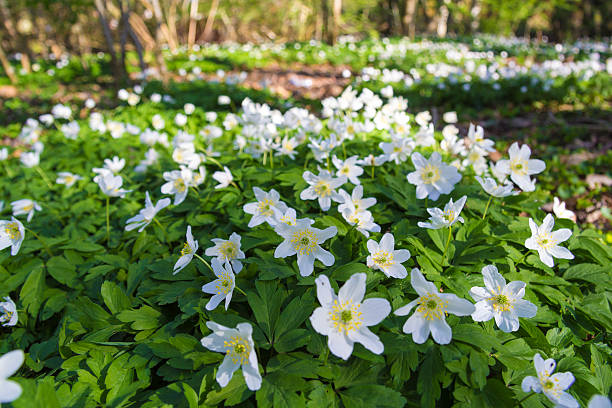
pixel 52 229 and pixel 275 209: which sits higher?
pixel 275 209

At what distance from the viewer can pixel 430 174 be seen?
1922 millimetres

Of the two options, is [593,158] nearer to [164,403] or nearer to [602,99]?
[602,99]

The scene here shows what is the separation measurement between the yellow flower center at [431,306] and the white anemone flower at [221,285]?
0.71m

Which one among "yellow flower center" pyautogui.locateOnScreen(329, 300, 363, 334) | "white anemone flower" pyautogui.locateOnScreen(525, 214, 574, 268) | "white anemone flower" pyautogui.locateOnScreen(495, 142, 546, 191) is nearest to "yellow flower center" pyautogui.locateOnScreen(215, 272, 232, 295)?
"yellow flower center" pyautogui.locateOnScreen(329, 300, 363, 334)

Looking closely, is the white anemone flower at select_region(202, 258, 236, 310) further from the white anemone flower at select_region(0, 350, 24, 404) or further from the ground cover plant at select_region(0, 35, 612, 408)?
the white anemone flower at select_region(0, 350, 24, 404)

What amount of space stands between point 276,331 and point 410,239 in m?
0.78

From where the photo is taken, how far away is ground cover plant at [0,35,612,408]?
1.23 metres

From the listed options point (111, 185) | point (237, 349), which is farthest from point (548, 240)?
point (111, 185)

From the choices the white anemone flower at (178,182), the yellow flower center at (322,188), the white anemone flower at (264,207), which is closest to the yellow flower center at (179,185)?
the white anemone flower at (178,182)

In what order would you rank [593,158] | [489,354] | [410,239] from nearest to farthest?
[489,354] → [410,239] → [593,158]

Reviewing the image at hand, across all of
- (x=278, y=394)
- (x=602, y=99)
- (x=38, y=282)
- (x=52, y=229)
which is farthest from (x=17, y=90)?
(x=602, y=99)

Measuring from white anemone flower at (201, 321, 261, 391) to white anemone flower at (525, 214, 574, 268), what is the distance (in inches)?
50.0

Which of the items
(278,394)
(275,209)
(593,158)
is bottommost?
(593,158)

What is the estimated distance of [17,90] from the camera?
9117 mm
